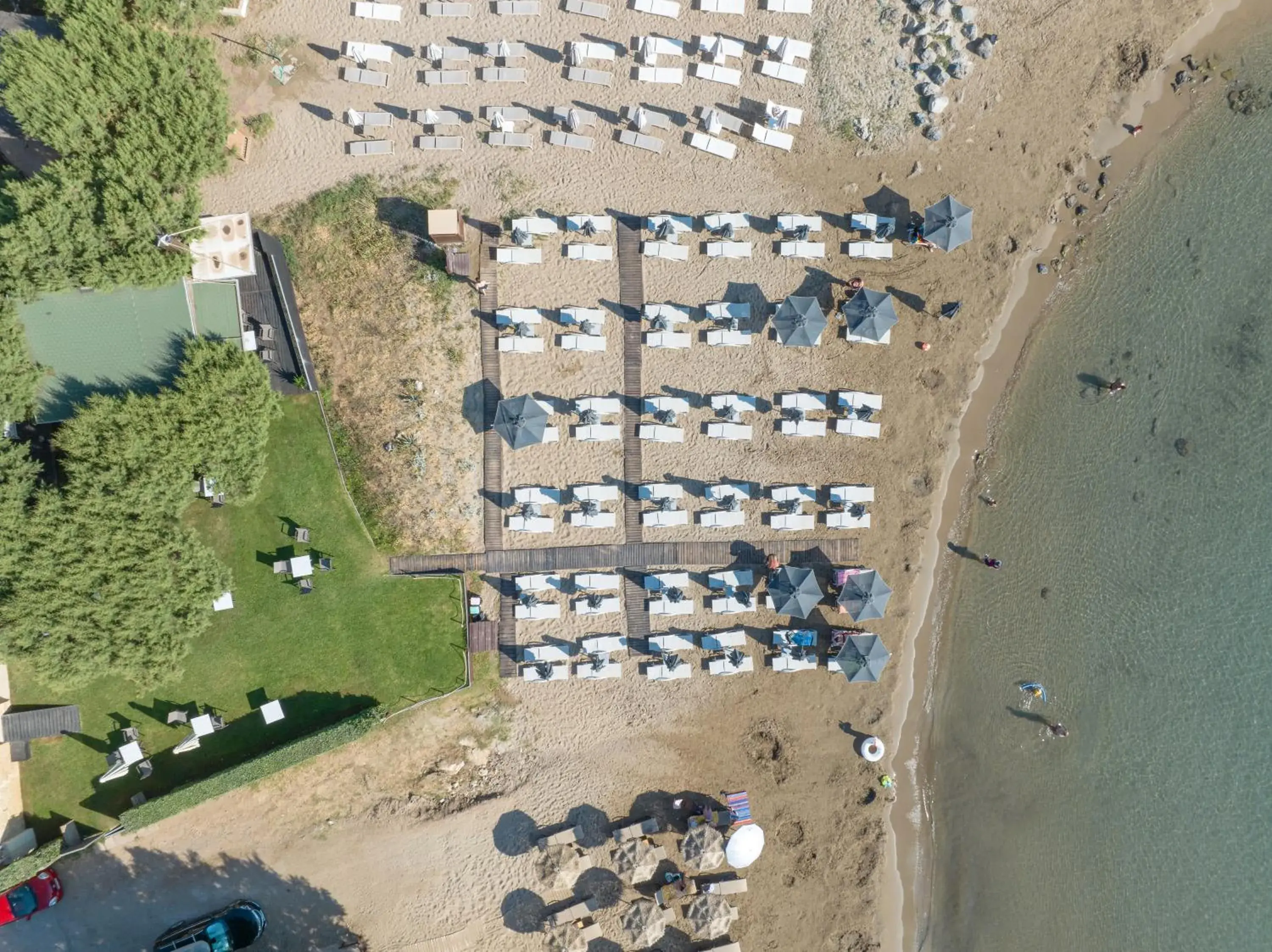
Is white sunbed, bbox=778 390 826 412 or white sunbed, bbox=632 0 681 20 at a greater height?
white sunbed, bbox=632 0 681 20

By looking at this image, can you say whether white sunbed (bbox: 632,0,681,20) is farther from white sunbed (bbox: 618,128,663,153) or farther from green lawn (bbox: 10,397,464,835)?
green lawn (bbox: 10,397,464,835)

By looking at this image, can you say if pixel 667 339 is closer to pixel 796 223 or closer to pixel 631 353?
pixel 631 353

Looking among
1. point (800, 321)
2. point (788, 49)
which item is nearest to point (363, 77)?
point (788, 49)

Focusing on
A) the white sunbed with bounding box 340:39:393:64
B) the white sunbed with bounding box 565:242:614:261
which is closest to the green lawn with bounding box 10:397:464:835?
the white sunbed with bounding box 565:242:614:261

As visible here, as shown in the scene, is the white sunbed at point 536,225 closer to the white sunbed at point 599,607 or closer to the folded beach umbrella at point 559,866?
the white sunbed at point 599,607

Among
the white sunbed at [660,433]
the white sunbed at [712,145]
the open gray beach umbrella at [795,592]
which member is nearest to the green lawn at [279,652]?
the white sunbed at [660,433]

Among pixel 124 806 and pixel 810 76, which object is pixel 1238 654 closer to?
pixel 810 76

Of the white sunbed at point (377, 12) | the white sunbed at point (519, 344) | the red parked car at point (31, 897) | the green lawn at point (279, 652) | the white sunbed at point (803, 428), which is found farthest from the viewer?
the white sunbed at point (803, 428)
